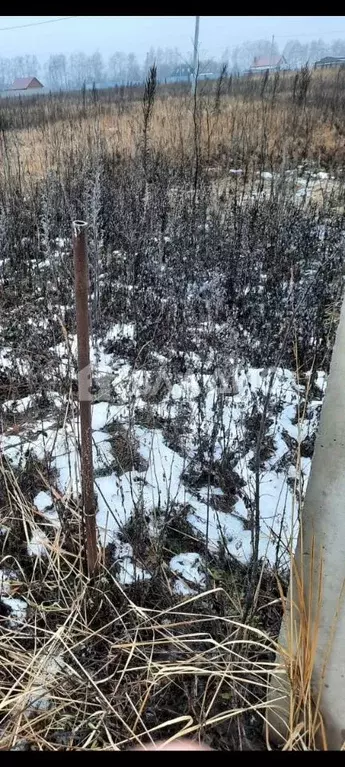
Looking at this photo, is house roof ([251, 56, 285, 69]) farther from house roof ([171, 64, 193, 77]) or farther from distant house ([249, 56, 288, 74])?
house roof ([171, 64, 193, 77])

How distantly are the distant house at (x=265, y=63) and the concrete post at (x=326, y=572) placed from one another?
7711mm

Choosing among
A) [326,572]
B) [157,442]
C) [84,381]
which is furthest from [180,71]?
[326,572]

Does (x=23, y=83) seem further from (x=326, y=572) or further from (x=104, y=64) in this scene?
(x=326, y=572)

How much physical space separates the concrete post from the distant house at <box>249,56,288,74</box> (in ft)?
25.3

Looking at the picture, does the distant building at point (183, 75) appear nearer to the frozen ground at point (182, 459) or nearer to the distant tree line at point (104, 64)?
the distant tree line at point (104, 64)

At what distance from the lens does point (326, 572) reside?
1.11 metres

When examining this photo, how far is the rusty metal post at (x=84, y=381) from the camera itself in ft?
4.62

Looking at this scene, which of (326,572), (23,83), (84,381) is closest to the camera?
(326,572)

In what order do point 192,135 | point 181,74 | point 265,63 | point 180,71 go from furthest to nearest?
1. point 181,74
2. point 180,71
3. point 265,63
4. point 192,135

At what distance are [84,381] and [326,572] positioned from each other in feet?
2.90

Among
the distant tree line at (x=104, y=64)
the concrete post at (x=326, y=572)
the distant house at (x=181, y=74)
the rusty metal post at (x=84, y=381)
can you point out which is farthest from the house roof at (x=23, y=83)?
the concrete post at (x=326, y=572)

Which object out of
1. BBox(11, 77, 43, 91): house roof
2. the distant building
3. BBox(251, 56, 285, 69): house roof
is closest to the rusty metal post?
the distant building
